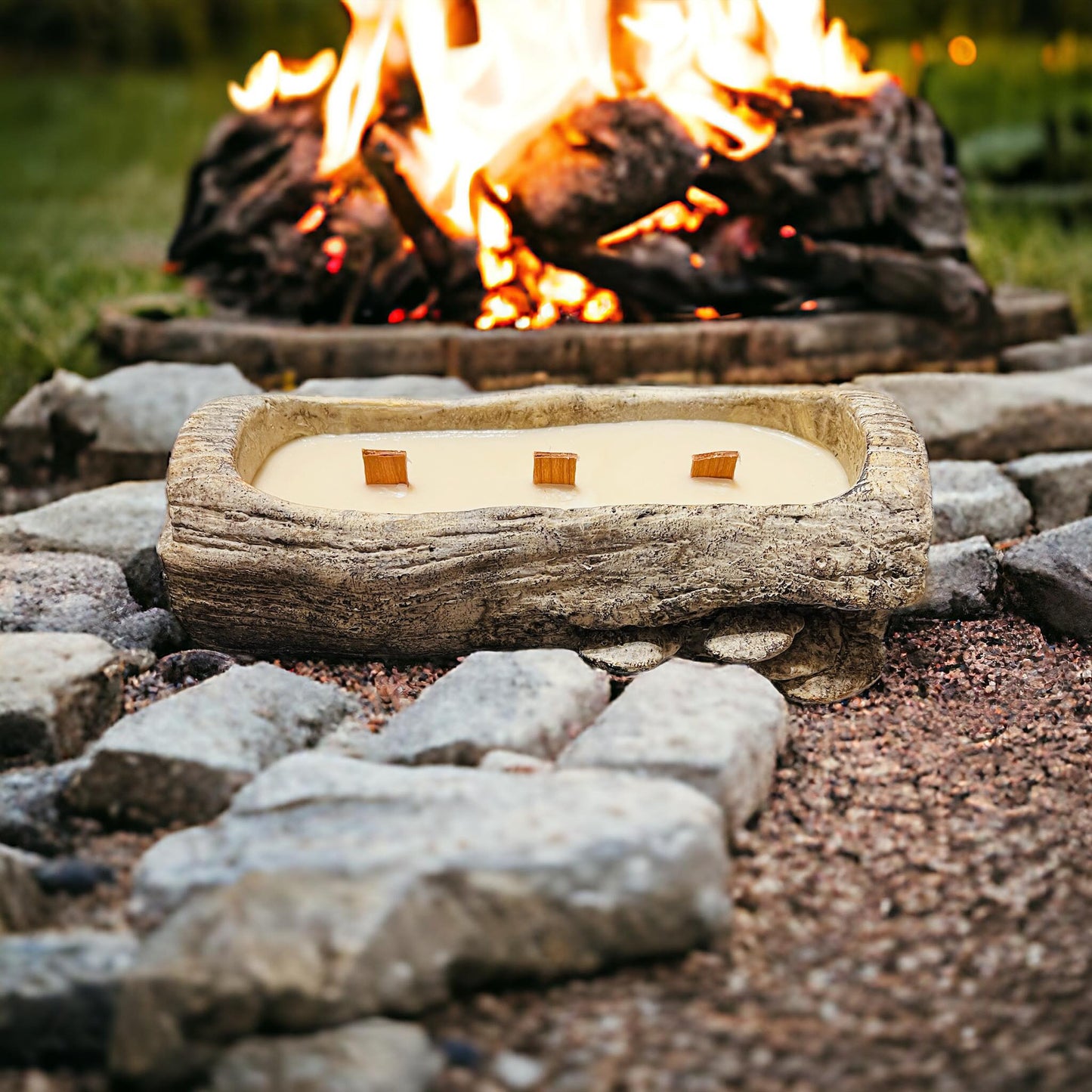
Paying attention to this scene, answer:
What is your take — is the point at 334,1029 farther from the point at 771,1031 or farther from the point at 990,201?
the point at 990,201

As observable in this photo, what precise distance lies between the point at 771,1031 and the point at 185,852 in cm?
82

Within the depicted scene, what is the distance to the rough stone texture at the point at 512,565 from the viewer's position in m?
2.15

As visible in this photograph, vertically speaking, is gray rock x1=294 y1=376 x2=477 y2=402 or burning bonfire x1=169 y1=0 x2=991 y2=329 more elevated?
burning bonfire x1=169 y1=0 x2=991 y2=329

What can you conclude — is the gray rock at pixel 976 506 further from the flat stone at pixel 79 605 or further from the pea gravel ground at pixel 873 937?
the flat stone at pixel 79 605

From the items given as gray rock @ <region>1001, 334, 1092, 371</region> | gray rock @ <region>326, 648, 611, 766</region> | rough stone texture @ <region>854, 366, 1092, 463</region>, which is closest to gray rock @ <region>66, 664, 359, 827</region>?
gray rock @ <region>326, 648, 611, 766</region>

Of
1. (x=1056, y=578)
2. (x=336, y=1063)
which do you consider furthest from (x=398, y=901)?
(x=1056, y=578)

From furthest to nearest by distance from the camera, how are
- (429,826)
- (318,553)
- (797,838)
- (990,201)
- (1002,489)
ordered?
(990,201) → (1002,489) → (318,553) → (797,838) → (429,826)

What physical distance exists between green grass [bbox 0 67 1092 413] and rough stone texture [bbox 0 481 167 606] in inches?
55.0

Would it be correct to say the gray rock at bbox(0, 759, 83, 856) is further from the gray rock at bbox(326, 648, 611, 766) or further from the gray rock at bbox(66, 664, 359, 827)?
the gray rock at bbox(326, 648, 611, 766)

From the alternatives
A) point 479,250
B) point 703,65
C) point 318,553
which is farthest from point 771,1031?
point 703,65

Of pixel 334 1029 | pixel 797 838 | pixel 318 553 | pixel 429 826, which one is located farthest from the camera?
pixel 318 553

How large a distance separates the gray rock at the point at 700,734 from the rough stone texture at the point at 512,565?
0.64ft

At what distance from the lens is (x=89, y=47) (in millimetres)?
8797

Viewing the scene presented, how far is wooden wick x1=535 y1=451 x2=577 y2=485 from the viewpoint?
239 cm
